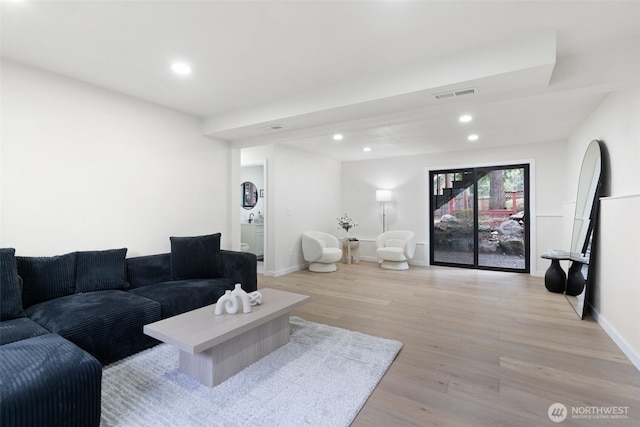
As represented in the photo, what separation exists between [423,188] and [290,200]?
2875 mm

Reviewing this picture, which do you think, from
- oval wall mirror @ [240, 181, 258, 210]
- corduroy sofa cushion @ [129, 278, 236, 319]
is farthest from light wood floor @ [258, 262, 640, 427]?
oval wall mirror @ [240, 181, 258, 210]

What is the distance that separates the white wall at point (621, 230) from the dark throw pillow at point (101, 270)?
4383 millimetres

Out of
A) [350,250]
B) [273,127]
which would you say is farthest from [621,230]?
[350,250]

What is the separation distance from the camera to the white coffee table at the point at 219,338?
1.88 m

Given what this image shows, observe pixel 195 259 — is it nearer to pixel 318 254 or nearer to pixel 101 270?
pixel 101 270

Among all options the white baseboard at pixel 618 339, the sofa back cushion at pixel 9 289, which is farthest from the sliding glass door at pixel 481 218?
the sofa back cushion at pixel 9 289

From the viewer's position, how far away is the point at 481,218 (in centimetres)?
596

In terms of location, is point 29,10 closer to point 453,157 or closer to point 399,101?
point 399,101

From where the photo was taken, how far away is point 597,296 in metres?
3.20

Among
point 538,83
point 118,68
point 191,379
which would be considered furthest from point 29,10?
point 538,83

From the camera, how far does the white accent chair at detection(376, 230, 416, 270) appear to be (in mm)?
5910

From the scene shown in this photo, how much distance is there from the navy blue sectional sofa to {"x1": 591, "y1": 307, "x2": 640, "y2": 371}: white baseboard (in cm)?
342

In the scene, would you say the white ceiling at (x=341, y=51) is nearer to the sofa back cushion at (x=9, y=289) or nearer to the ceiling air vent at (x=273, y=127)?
the ceiling air vent at (x=273, y=127)

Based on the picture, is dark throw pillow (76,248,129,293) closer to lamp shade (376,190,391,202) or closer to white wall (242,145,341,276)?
white wall (242,145,341,276)
